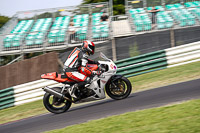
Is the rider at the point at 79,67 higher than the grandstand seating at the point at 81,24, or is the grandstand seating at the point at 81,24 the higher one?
the grandstand seating at the point at 81,24

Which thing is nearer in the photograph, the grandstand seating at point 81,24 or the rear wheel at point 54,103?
the rear wheel at point 54,103

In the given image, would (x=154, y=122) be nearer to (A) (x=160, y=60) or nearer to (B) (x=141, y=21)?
(A) (x=160, y=60)

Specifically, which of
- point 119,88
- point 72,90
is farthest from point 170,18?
point 72,90

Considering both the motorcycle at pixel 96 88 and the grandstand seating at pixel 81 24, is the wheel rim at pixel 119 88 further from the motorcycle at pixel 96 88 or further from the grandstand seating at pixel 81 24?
the grandstand seating at pixel 81 24

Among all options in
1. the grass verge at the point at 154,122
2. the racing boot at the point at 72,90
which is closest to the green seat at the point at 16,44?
the racing boot at the point at 72,90

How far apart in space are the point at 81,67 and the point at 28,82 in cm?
541

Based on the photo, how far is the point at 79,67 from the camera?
725 cm

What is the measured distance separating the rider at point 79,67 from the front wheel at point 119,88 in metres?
0.55

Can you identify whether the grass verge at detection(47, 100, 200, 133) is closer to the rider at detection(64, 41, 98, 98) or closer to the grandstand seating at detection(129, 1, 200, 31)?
the rider at detection(64, 41, 98, 98)

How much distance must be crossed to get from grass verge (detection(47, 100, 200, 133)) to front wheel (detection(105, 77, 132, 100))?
162 cm

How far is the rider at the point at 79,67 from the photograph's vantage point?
7.05 m

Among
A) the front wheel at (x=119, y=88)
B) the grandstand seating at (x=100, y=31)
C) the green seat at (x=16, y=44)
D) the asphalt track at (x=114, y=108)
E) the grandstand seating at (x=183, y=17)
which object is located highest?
the grandstand seating at (x=183, y=17)

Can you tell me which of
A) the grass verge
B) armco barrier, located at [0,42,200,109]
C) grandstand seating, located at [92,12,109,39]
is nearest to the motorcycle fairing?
the grass verge

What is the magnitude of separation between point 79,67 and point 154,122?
3.14 metres
